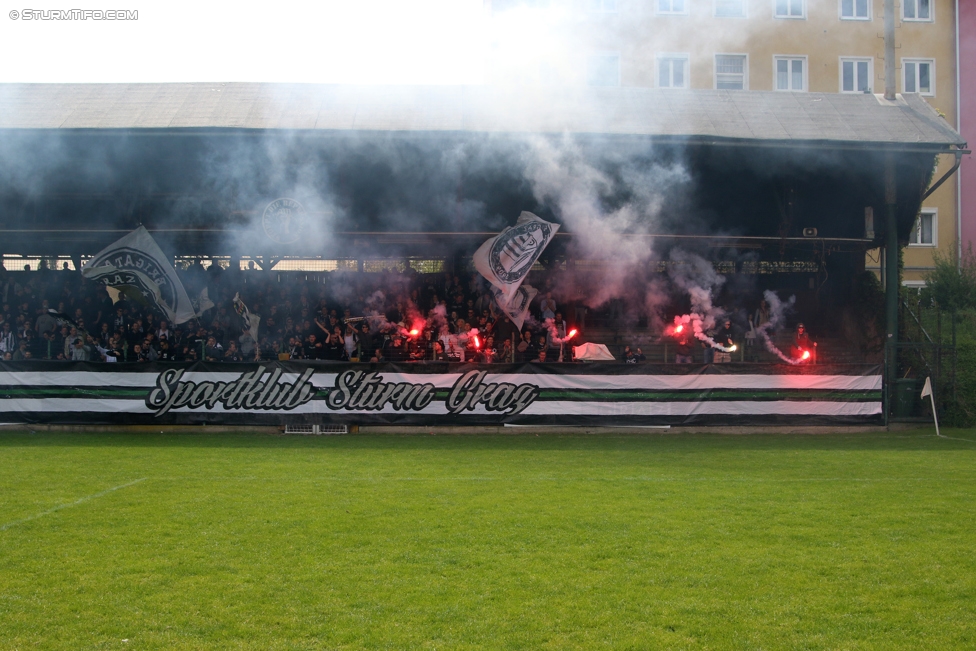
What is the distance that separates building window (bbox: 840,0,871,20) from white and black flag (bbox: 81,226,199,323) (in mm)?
21847

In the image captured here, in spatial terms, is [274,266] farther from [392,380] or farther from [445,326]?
[392,380]

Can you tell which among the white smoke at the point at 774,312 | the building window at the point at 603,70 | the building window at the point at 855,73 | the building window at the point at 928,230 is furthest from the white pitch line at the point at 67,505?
the building window at the point at 928,230

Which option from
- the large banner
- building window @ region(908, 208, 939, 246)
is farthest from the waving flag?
building window @ region(908, 208, 939, 246)

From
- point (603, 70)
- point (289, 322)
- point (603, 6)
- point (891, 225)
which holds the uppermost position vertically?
point (603, 70)

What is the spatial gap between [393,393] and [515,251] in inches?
A: 150

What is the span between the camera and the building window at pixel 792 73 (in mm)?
26484

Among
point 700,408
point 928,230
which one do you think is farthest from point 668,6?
point 928,230

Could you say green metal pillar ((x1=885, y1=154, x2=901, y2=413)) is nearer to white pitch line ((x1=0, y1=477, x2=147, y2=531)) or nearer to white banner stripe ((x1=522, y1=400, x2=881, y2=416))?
white banner stripe ((x1=522, y1=400, x2=881, y2=416))

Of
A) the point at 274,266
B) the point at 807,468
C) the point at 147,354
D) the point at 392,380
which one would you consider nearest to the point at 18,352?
the point at 147,354

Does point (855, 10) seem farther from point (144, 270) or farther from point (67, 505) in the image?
point (67, 505)

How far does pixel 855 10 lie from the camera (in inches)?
1017

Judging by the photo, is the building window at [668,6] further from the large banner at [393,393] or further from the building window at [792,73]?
the building window at [792,73]

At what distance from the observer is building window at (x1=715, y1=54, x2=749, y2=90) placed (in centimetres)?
2614

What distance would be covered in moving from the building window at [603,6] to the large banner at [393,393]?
5.10 m
